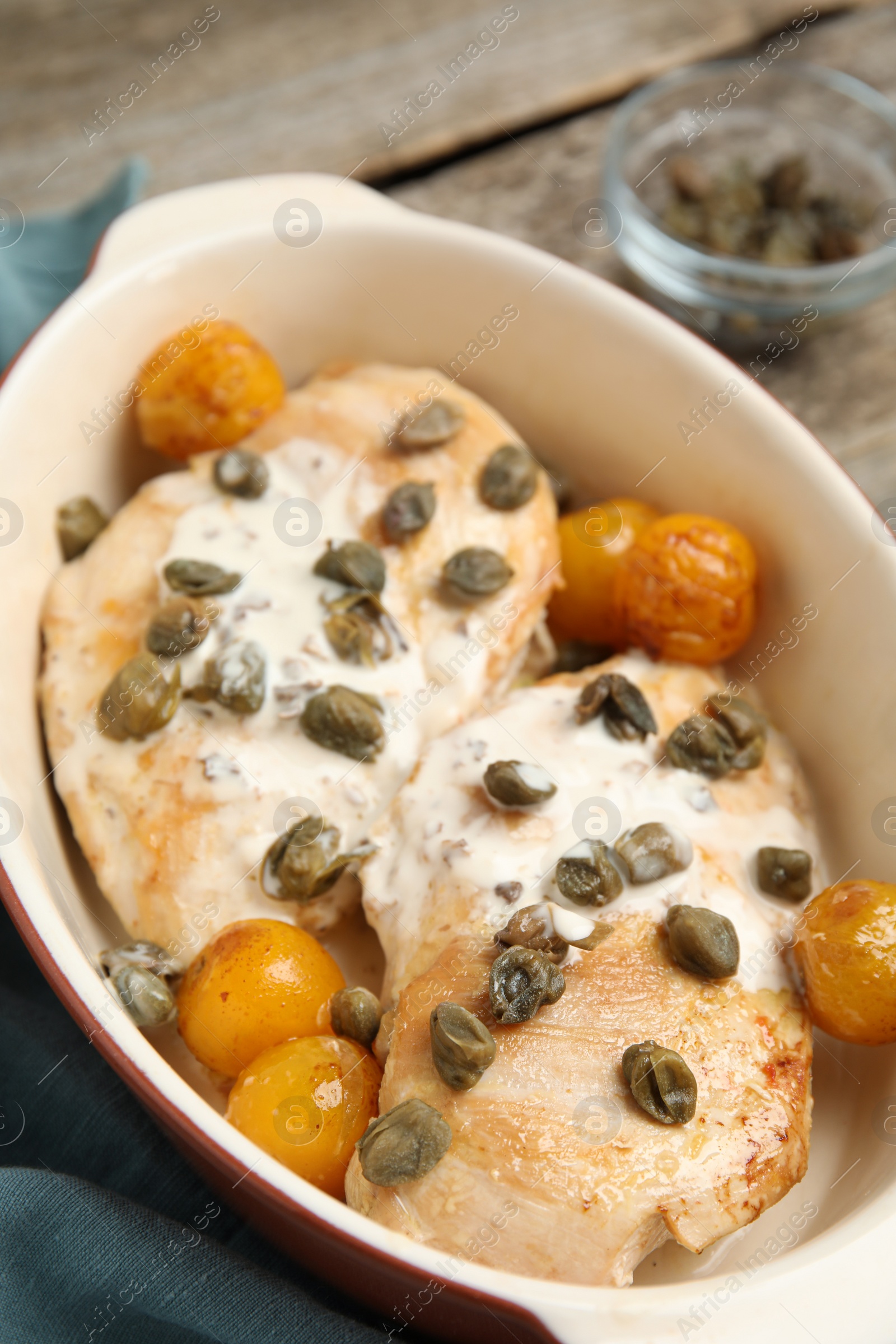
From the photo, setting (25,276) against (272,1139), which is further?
(25,276)

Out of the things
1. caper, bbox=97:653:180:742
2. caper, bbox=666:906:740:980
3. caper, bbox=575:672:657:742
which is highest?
caper, bbox=97:653:180:742

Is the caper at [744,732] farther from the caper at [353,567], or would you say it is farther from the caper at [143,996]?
the caper at [143,996]

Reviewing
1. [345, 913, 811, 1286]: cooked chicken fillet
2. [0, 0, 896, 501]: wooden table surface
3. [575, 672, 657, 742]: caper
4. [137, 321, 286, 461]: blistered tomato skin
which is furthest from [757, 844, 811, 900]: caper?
[0, 0, 896, 501]: wooden table surface

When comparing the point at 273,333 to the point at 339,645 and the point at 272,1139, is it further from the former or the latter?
the point at 272,1139

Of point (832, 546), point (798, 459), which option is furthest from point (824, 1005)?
point (798, 459)

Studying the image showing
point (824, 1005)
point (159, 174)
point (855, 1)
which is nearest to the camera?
point (824, 1005)

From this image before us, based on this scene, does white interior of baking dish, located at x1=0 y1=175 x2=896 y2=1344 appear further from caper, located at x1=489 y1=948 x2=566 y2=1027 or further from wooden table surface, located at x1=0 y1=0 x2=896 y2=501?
wooden table surface, located at x1=0 y1=0 x2=896 y2=501

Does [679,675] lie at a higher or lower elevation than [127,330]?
lower
